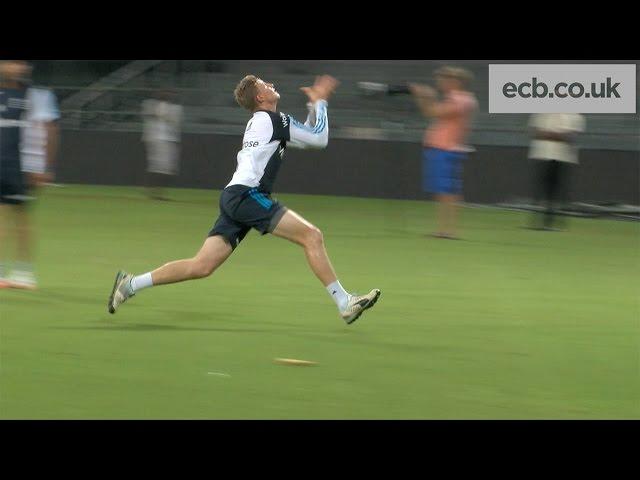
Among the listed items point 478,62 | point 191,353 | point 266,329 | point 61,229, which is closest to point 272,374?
point 191,353

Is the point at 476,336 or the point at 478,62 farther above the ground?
the point at 478,62

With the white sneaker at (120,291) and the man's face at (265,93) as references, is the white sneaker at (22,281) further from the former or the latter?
the man's face at (265,93)

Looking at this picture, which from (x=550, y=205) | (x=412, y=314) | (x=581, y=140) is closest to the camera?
(x=412, y=314)

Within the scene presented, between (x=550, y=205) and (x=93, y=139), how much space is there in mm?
11343

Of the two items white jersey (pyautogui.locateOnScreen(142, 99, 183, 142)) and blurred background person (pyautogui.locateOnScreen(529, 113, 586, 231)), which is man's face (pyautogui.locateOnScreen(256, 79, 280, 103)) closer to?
blurred background person (pyautogui.locateOnScreen(529, 113, 586, 231))

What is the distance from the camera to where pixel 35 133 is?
10.7 metres

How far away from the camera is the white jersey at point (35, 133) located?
34.0ft

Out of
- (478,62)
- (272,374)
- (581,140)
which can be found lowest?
(272,374)

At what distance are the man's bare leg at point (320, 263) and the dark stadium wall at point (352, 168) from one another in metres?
12.2

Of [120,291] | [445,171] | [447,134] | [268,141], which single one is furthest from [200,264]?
[447,134]

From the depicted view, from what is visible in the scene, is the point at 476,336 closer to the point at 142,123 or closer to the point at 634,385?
the point at 634,385

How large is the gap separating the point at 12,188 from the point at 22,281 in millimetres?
847

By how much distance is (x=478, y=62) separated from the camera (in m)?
24.3

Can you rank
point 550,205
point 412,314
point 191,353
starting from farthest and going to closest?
point 550,205 < point 412,314 < point 191,353
